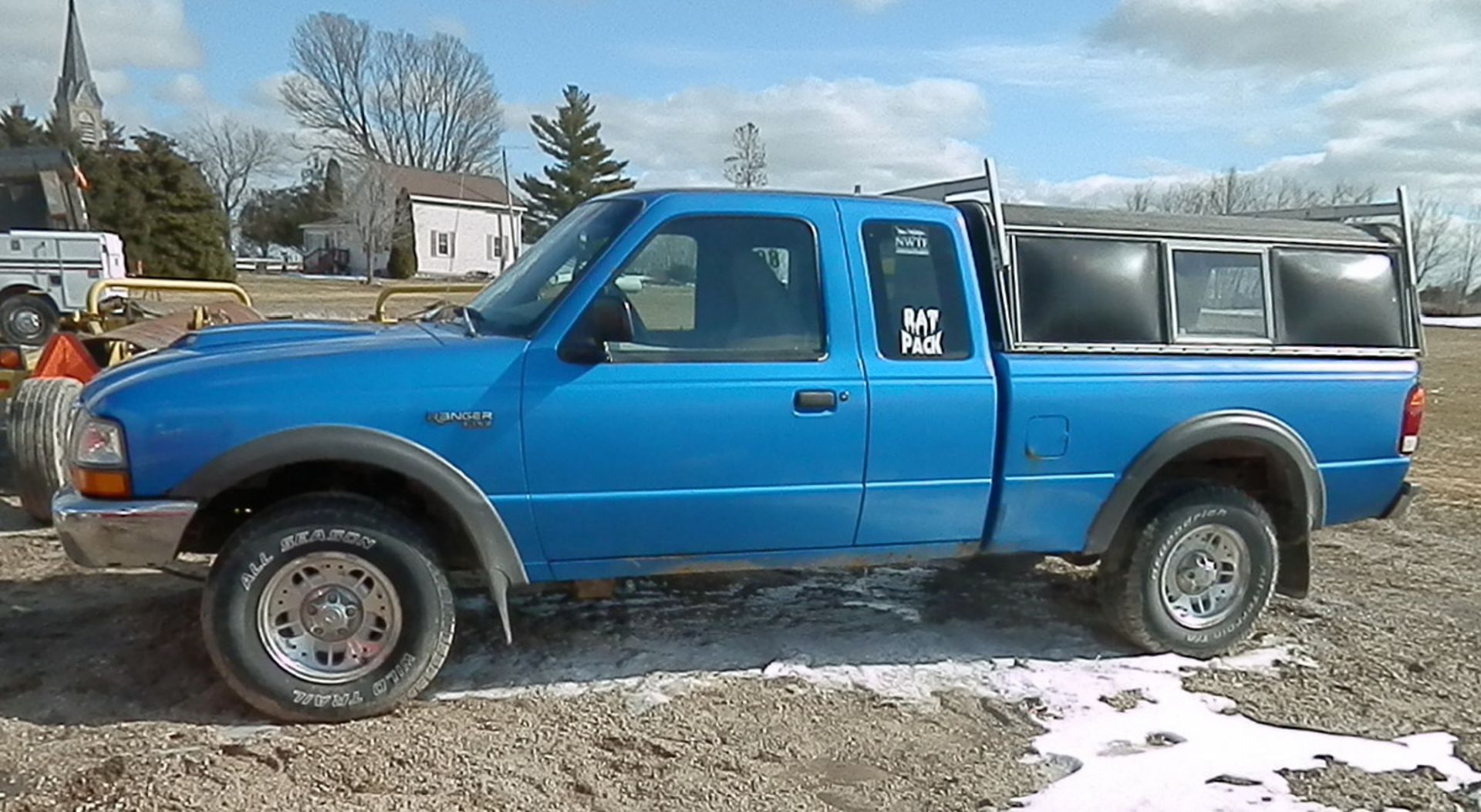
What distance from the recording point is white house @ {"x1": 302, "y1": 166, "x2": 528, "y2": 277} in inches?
2167

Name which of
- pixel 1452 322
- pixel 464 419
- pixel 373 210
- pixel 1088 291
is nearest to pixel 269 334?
pixel 464 419

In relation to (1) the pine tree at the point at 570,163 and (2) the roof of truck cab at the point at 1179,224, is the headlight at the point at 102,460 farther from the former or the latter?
(1) the pine tree at the point at 570,163

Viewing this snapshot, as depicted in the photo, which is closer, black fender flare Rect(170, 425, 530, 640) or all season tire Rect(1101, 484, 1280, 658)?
black fender flare Rect(170, 425, 530, 640)

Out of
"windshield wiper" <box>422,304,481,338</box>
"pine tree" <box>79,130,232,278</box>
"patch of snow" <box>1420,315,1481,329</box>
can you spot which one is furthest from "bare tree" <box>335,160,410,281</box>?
"windshield wiper" <box>422,304,481,338</box>

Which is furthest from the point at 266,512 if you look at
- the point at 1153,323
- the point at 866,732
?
the point at 1153,323

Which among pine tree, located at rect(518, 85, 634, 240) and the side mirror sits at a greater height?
pine tree, located at rect(518, 85, 634, 240)

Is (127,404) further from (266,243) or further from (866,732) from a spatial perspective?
(266,243)

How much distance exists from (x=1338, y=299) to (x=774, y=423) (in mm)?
2799

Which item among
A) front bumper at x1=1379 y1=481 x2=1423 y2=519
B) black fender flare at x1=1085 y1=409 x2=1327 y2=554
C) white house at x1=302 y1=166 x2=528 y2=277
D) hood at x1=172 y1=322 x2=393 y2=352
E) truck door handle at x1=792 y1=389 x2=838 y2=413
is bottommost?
front bumper at x1=1379 y1=481 x2=1423 y2=519

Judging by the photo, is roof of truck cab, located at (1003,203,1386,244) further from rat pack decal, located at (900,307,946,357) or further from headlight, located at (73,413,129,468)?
headlight, located at (73,413,129,468)

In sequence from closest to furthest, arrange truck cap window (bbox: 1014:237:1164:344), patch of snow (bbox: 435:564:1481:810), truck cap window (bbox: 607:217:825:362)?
1. patch of snow (bbox: 435:564:1481:810)
2. truck cap window (bbox: 607:217:825:362)
3. truck cap window (bbox: 1014:237:1164:344)

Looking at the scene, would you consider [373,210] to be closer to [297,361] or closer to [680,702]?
[297,361]

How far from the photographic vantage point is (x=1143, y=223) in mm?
4496

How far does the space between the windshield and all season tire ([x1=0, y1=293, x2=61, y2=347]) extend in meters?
14.6
